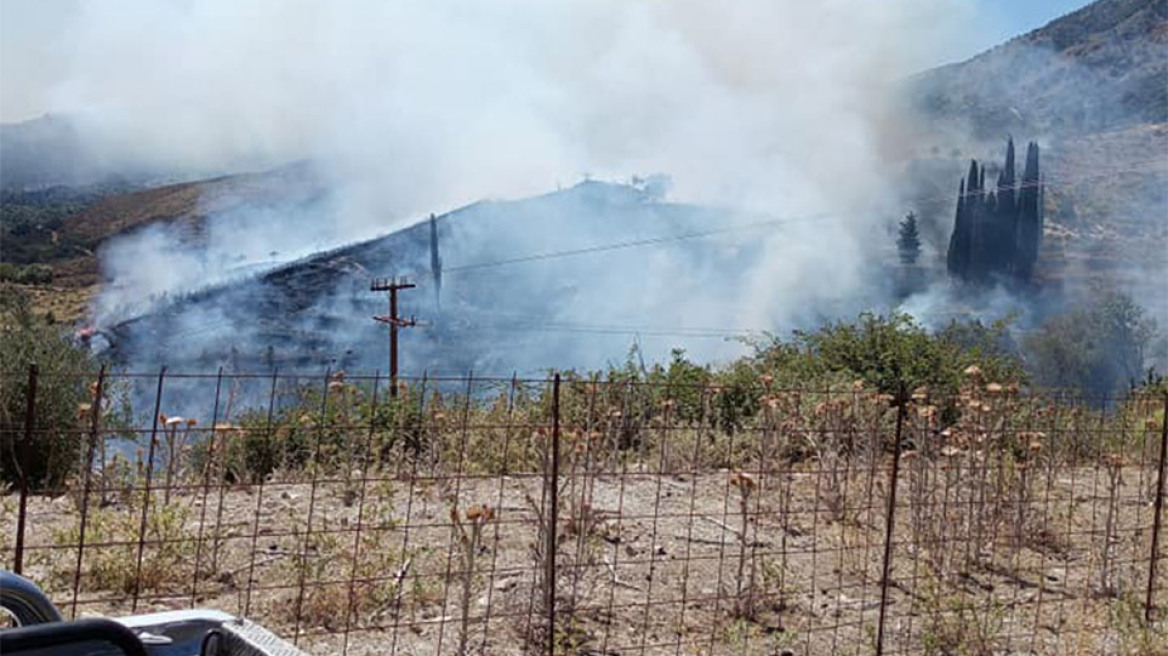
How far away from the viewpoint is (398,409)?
9.13 metres

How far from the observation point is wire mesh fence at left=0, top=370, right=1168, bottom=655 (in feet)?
17.3

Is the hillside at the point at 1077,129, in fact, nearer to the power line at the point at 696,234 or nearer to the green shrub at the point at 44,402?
the power line at the point at 696,234

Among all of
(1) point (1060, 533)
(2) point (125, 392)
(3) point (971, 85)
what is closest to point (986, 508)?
(1) point (1060, 533)

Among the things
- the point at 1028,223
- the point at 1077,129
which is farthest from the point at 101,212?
the point at 1077,129

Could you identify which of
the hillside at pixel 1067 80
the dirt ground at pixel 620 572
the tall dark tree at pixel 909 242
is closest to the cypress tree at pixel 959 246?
the tall dark tree at pixel 909 242

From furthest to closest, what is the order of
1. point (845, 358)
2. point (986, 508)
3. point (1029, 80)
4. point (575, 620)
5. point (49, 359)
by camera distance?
point (1029, 80) → point (845, 358) → point (49, 359) → point (986, 508) → point (575, 620)

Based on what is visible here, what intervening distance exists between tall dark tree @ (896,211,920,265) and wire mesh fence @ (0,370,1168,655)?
131 ft

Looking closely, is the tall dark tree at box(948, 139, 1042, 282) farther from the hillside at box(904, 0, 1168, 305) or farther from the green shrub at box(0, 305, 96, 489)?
the green shrub at box(0, 305, 96, 489)

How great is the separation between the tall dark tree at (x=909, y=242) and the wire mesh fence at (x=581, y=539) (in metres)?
40.1

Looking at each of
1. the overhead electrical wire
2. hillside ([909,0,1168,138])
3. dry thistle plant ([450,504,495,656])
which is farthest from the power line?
dry thistle plant ([450,504,495,656])

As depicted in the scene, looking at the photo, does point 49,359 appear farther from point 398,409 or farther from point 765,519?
point 765,519

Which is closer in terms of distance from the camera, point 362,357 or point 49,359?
point 49,359

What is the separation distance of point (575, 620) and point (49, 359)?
7.20 m

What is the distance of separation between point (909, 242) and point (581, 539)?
45.5 metres
